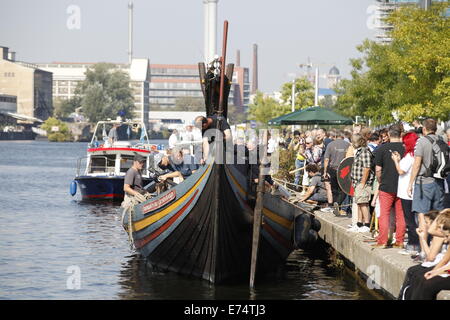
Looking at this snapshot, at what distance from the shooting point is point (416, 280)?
1085 centimetres

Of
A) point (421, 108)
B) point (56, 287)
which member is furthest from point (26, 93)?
point (56, 287)

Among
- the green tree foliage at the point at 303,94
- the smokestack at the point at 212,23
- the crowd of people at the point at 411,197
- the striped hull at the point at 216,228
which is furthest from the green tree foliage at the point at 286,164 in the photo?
the smokestack at the point at 212,23

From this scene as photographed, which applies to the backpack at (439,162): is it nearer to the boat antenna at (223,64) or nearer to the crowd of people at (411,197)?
the crowd of people at (411,197)

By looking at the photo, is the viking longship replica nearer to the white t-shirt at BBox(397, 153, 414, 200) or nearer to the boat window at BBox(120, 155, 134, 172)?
the white t-shirt at BBox(397, 153, 414, 200)

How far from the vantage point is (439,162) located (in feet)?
42.0

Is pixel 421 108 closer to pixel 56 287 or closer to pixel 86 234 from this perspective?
pixel 86 234

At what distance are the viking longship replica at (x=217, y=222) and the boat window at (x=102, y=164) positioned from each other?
18.1 m

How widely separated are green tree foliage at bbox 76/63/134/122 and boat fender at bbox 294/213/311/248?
15491 cm

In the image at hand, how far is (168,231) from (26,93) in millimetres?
168469

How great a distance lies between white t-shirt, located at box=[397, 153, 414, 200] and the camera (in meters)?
13.6

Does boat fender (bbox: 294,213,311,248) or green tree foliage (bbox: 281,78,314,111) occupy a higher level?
green tree foliage (bbox: 281,78,314,111)

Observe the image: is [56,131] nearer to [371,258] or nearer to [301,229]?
[301,229]

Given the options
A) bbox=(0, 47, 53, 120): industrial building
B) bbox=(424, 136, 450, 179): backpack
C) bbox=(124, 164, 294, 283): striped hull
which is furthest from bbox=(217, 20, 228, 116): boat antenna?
bbox=(0, 47, 53, 120): industrial building

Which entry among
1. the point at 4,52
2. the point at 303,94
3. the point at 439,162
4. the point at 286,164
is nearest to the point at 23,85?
the point at 4,52
